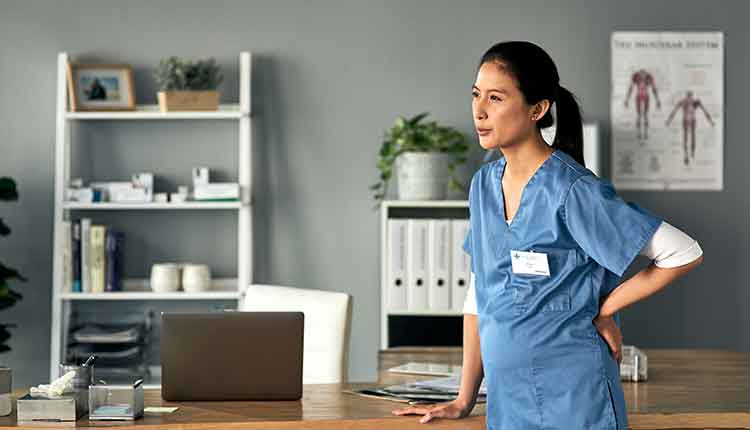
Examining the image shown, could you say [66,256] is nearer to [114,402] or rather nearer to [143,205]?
[143,205]

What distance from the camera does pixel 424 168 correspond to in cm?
429

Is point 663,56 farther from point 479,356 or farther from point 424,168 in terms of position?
point 479,356

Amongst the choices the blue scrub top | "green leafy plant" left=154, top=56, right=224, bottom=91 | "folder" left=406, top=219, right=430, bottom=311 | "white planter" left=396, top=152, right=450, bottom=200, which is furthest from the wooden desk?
"green leafy plant" left=154, top=56, right=224, bottom=91

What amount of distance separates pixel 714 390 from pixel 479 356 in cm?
67

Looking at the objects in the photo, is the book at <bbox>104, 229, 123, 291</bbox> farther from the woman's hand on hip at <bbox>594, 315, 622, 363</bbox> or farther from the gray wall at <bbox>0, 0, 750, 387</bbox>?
the woman's hand on hip at <bbox>594, 315, 622, 363</bbox>

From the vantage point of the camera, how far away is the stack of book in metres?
4.35

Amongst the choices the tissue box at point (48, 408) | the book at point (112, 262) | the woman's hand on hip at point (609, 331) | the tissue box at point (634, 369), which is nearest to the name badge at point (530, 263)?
the woman's hand on hip at point (609, 331)

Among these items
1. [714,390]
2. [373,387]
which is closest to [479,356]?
[373,387]

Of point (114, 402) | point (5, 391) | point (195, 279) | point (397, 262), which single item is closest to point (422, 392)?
point (114, 402)

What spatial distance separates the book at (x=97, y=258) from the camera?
435 cm

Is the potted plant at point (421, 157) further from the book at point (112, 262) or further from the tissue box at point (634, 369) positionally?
the tissue box at point (634, 369)

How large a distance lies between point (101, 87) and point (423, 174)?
144cm

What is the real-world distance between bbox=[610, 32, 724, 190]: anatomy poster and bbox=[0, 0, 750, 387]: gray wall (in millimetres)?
55

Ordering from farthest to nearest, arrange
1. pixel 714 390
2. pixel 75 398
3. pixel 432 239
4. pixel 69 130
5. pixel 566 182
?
pixel 69 130 → pixel 432 239 → pixel 714 390 → pixel 75 398 → pixel 566 182
